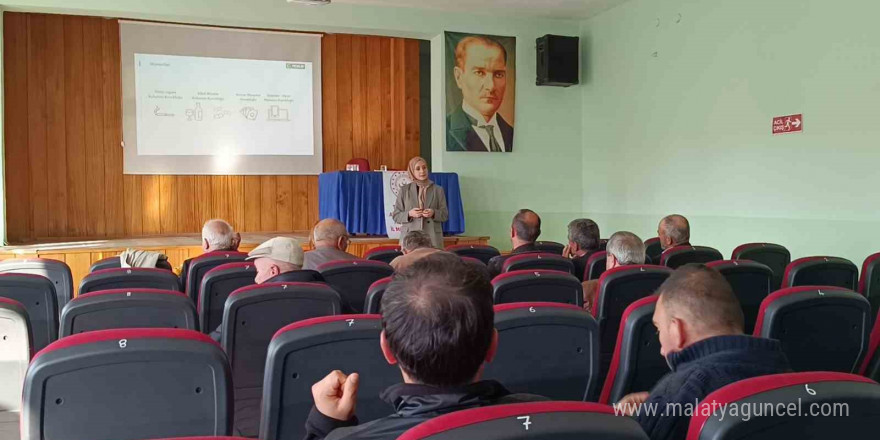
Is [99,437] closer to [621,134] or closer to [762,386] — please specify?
[762,386]

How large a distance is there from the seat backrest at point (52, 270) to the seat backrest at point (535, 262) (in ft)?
7.96

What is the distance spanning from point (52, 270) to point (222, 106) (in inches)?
227

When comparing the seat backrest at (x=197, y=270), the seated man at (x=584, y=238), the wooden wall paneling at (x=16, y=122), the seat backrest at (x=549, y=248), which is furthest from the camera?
the wooden wall paneling at (x=16, y=122)

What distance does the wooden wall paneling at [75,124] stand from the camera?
29.2 feet

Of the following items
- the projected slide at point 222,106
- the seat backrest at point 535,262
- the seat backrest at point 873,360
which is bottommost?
the seat backrest at point 873,360

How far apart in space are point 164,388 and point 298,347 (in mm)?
344

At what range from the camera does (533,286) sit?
311 cm

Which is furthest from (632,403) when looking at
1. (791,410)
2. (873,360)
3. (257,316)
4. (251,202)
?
(251,202)

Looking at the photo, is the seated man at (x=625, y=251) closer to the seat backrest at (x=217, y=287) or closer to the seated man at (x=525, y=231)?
the seated man at (x=525, y=231)

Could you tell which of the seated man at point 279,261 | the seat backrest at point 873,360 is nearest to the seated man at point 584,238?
the seat backrest at point 873,360

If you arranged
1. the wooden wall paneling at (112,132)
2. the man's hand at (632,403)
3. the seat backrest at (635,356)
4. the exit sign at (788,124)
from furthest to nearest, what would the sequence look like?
the wooden wall paneling at (112,132), the exit sign at (788,124), the seat backrest at (635,356), the man's hand at (632,403)

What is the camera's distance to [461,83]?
30.7ft

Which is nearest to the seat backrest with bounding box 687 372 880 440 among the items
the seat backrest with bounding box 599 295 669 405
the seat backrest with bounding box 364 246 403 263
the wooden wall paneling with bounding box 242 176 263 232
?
the seat backrest with bounding box 599 295 669 405

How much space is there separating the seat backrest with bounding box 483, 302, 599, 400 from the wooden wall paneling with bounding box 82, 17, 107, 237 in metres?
8.29
